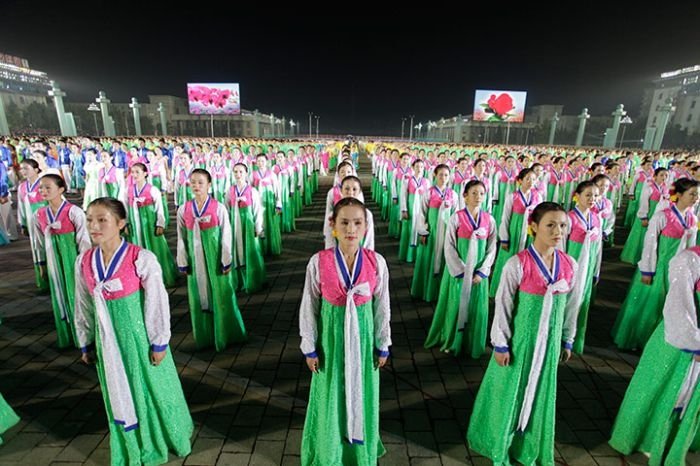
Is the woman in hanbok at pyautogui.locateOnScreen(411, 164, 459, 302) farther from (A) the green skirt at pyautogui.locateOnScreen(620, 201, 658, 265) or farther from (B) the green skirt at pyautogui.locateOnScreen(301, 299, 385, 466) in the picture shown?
(A) the green skirt at pyautogui.locateOnScreen(620, 201, 658, 265)

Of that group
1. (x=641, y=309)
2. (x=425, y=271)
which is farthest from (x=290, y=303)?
(x=641, y=309)

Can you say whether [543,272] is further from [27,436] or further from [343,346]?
[27,436]

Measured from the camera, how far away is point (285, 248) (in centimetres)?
907

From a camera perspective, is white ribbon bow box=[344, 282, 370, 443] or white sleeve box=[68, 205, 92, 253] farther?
white sleeve box=[68, 205, 92, 253]

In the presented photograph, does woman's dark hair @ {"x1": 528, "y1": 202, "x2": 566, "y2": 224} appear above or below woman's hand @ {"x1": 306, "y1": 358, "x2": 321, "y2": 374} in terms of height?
above

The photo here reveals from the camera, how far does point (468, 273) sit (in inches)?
170

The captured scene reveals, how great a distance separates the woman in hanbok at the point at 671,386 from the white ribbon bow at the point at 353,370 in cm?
217

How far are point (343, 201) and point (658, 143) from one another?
45114 mm

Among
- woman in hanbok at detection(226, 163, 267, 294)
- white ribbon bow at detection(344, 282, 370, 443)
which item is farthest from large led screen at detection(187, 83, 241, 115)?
white ribbon bow at detection(344, 282, 370, 443)

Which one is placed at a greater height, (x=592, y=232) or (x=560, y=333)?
(x=592, y=232)

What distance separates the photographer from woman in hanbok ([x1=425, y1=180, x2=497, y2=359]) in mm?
4273

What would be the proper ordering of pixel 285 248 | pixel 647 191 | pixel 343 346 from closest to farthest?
pixel 343 346
pixel 647 191
pixel 285 248

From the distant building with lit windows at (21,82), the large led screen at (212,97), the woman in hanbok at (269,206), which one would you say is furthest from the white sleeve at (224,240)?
the distant building with lit windows at (21,82)

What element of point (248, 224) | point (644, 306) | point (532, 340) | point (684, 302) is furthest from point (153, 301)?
point (644, 306)
